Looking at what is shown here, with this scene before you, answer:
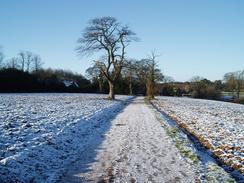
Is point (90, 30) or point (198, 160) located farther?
point (90, 30)

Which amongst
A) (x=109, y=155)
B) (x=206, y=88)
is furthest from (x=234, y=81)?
(x=109, y=155)

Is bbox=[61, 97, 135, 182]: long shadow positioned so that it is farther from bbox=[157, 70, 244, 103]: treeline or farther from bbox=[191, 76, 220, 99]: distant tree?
bbox=[191, 76, 220, 99]: distant tree

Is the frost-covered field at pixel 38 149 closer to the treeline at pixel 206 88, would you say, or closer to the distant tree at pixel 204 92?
the treeline at pixel 206 88

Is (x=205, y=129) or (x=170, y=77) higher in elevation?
(x=170, y=77)

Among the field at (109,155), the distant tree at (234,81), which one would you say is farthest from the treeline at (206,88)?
the field at (109,155)

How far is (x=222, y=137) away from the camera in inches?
547

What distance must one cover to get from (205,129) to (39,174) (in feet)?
34.9

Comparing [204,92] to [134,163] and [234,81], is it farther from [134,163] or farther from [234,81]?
[134,163]

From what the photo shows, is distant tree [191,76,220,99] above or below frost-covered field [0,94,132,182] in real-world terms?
above

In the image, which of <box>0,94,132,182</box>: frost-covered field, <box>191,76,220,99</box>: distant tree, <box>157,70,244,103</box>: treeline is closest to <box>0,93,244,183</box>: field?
<box>0,94,132,182</box>: frost-covered field

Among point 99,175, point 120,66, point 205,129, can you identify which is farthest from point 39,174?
point 120,66

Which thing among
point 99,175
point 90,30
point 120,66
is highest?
point 90,30

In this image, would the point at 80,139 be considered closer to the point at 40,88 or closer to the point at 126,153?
the point at 126,153

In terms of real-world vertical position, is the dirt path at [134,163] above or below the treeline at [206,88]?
below
